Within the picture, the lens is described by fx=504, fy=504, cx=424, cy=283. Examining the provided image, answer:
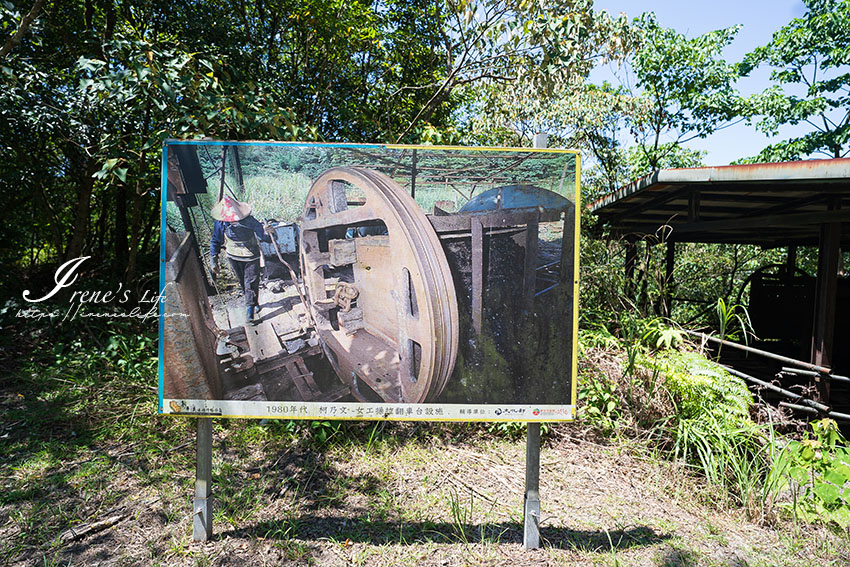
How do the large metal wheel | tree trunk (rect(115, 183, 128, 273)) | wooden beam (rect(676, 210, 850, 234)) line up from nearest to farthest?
1. the large metal wheel
2. wooden beam (rect(676, 210, 850, 234))
3. tree trunk (rect(115, 183, 128, 273))

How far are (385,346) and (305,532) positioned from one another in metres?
1.38

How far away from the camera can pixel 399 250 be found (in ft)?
8.90

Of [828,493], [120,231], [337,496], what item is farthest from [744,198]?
[120,231]

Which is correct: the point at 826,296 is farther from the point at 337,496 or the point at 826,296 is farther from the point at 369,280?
the point at 337,496

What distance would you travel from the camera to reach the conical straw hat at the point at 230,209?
2.73 meters

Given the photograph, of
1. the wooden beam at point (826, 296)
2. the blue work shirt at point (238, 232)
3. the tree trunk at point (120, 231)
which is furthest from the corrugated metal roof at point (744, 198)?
the tree trunk at point (120, 231)

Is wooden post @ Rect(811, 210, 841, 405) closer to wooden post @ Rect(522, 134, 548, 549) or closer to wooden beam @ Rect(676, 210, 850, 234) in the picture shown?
wooden beam @ Rect(676, 210, 850, 234)

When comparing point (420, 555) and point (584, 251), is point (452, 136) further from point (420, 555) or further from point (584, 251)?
point (420, 555)

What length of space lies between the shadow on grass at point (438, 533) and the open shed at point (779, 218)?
2.98m

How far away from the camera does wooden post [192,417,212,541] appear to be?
9.43 ft

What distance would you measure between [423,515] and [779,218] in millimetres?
5294

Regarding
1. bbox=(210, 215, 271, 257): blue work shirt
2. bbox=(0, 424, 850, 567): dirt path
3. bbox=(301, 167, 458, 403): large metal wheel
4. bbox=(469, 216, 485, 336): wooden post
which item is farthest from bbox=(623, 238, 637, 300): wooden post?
bbox=(210, 215, 271, 257): blue work shirt

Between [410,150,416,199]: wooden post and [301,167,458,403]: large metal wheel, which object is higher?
[410,150,416,199]: wooden post

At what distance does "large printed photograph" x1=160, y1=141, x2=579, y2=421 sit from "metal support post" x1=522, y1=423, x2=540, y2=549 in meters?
0.21
